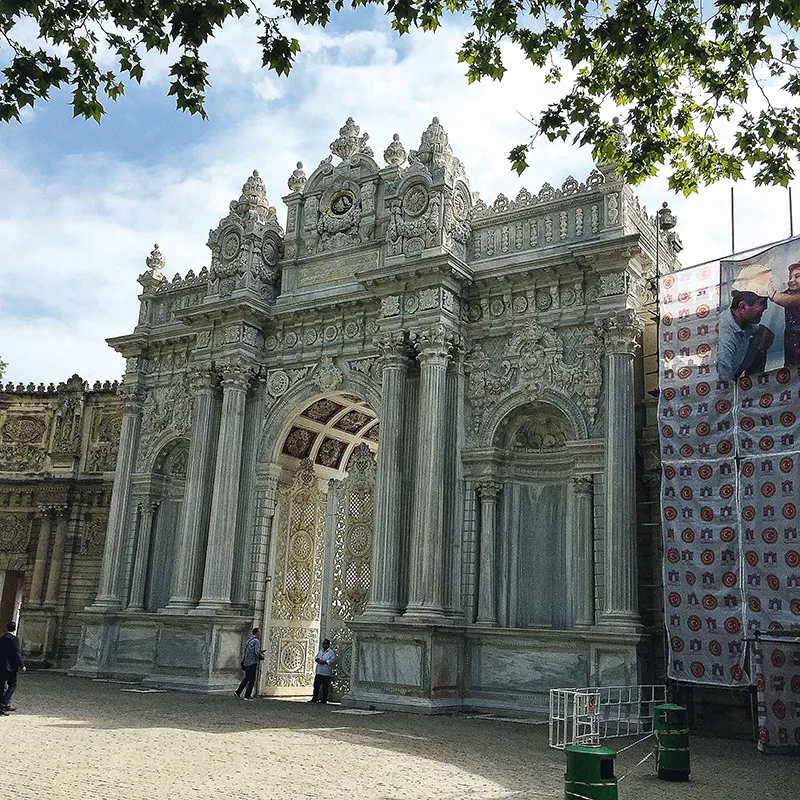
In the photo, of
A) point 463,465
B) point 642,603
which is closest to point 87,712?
point 463,465

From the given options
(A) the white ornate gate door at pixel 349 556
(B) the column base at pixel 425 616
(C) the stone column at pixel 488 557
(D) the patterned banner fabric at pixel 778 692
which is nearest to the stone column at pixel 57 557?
(A) the white ornate gate door at pixel 349 556

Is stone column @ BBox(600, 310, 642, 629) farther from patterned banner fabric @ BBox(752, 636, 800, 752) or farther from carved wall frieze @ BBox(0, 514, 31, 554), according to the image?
carved wall frieze @ BBox(0, 514, 31, 554)

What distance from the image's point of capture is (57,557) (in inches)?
1176

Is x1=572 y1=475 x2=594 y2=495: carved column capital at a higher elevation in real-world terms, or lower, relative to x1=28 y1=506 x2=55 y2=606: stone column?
higher

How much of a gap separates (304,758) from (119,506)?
15064mm

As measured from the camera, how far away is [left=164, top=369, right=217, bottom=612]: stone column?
22.7 m

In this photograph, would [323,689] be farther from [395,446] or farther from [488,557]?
[395,446]

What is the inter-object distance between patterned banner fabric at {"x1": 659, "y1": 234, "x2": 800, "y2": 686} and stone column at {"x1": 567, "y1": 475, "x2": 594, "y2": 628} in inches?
79.1

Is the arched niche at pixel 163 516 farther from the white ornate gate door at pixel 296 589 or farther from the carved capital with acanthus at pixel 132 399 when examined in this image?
the white ornate gate door at pixel 296 589

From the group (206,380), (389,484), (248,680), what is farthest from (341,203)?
(248,680)

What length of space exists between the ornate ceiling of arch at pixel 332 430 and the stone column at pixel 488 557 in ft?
15.0

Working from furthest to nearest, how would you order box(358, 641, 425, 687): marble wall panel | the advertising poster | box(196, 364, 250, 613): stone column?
box(196, 364, 250, 613): stone column < box(358, 641, 425, 687): marble wall panel < the advertising poster

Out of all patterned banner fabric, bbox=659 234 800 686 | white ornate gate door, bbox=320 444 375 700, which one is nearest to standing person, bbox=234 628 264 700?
white ornate gate door, bbox=320 444 375 700

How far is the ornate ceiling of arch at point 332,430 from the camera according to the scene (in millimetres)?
23812
